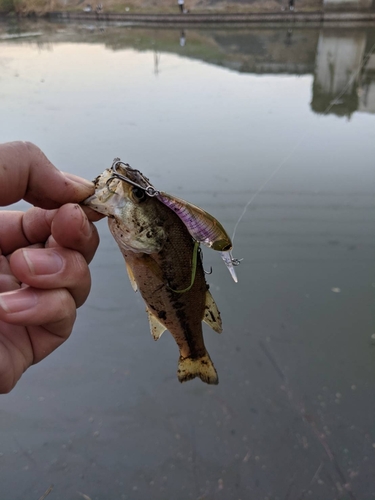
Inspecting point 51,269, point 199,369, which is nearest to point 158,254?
point 51,269

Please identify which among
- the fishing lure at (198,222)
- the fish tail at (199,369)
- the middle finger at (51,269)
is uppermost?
the fishing lure at (198,222)

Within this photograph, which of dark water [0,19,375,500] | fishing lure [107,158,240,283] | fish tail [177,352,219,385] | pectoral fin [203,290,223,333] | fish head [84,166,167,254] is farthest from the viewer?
dark water [0,19,375,500]

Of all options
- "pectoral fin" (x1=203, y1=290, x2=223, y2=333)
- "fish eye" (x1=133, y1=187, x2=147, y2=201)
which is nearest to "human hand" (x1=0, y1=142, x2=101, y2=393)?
"fish eye" (x1=133, y1=187, x2=147, y2=201)

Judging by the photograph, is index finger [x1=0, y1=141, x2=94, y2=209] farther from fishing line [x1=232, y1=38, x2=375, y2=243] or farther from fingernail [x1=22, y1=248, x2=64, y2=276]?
fishing line [x1=232, y1=38, x2=375, y2=243]

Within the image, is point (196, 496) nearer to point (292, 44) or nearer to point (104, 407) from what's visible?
point (104, 407)

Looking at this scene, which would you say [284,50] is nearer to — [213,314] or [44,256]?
[213,314]

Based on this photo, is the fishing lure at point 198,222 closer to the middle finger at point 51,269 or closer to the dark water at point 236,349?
the middle finger at point 51,269

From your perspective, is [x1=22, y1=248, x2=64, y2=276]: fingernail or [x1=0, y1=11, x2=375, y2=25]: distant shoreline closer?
[x1=22, y1=248, x2=64, y2=276]: fingernail

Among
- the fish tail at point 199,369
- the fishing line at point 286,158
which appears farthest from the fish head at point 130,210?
the fishing line at point 286,158
